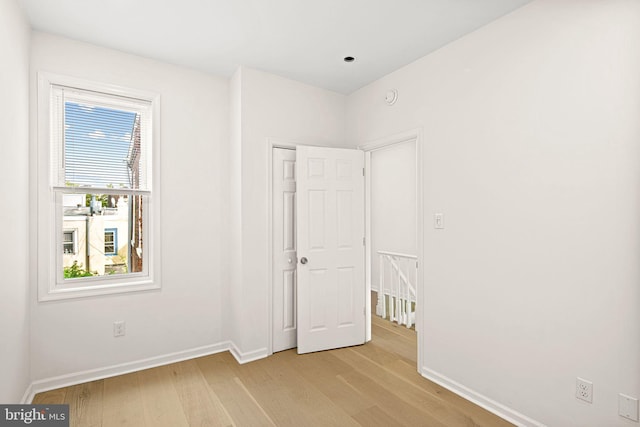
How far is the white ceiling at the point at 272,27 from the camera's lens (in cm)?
218

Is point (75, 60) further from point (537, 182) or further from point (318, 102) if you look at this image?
point (537, 182)

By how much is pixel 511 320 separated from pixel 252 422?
5.92 ft

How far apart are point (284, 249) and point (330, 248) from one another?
46cm

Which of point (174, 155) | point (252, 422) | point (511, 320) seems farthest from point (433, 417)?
point (174, 155)

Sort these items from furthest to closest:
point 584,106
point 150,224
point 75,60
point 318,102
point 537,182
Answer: point 318,102, point 150,224, point 75,60, point 537,182, point 584,106

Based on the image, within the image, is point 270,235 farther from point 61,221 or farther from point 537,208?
point 537,208

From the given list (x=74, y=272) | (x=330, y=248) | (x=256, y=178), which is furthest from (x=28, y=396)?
(x=330, y=248)

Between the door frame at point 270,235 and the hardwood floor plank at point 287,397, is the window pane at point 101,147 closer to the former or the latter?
the door frame at point 270,235

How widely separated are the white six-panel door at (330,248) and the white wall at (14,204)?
6.62ft

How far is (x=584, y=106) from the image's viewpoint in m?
1.86

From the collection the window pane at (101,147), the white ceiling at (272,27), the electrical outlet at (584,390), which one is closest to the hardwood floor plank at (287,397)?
the electrical outlet at (584,390)

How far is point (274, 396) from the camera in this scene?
2.46 metres

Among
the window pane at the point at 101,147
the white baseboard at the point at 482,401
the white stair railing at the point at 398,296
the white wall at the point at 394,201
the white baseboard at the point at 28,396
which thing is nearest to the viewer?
the white baseboard at the point at 482,401

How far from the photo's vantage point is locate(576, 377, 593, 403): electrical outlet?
6.02 ft
